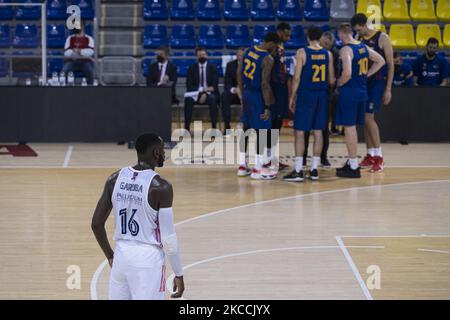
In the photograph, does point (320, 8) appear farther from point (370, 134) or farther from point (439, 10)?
point (370, 134)

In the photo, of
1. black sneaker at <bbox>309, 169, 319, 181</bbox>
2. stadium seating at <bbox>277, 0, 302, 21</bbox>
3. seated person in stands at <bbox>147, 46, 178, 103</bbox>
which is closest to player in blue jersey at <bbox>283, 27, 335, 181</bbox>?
black sneaker at <bbox>309, 169, 319, 181</bbox>

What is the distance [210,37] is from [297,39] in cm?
180

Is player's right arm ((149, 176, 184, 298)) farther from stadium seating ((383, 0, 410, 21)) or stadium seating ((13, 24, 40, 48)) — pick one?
stadium seating ((383, 0, 410, 21))

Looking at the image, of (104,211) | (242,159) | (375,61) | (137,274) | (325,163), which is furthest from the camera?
(325,163)

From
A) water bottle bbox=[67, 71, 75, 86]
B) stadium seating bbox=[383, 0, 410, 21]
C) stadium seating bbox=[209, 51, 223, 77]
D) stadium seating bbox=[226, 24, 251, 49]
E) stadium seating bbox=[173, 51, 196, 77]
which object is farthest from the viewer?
stadium seating bbox=[383, 0, 410, 21]

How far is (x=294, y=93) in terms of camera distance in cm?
Result: 1269

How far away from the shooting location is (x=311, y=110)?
12805 millimetres

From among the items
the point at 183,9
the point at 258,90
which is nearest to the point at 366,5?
the point at 183,9

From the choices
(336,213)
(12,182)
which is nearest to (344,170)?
(336,213)

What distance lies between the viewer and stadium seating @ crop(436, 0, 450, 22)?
2023 cm

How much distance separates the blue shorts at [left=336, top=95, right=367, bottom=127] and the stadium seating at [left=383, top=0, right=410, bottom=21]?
7563 mm

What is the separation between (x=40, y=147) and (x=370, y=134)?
19.2 ft

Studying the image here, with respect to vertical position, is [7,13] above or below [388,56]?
above

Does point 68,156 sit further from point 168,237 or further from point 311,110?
point 168,237
